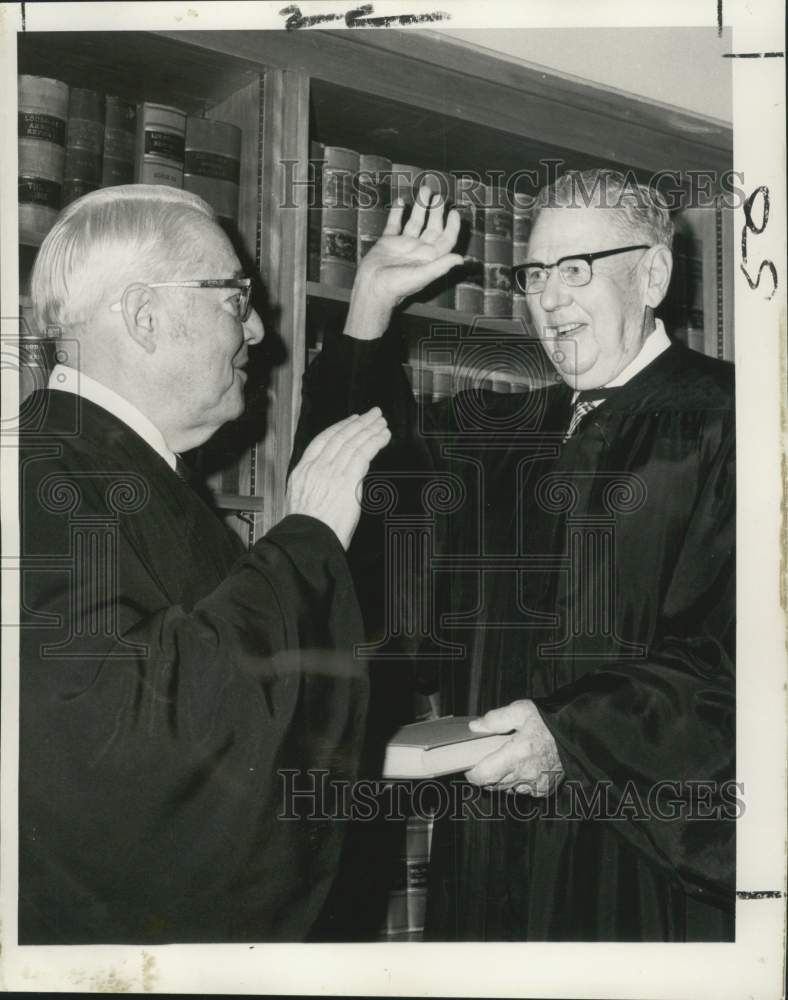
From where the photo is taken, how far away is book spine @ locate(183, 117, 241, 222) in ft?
6.38

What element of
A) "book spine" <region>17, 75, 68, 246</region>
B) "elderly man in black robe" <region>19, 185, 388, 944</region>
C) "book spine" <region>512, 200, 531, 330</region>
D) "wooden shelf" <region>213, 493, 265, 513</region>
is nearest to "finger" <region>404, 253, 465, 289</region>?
"book spine" <region>512, 200, 531, 330</region>

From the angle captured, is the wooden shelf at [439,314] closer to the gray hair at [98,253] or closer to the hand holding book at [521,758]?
the gray hair at [98,253]

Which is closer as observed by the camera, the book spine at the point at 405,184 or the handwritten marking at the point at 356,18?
the handwritten marking at the point at 356,18

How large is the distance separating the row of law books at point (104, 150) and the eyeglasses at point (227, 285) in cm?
15

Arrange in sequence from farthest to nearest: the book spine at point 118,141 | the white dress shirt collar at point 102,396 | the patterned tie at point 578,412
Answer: the patterned tie at point 578,412 → the book spine at point 118,141 → the white dress shirt collar at point 102,396

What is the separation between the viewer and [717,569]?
1892 mm

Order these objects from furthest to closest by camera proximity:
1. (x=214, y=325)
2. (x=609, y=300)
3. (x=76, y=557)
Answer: (x=609, y=300)
(x=214, y=325)
(x=76, y=557)

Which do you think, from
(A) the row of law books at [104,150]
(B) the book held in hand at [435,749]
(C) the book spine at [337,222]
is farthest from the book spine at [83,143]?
(B) the book held in hand at [435,749]

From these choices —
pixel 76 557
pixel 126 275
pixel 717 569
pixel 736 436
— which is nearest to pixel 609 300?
pixel 736 436

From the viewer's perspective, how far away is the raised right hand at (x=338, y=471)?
181 centimetres

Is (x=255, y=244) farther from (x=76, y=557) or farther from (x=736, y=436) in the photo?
(x=736, y=436)

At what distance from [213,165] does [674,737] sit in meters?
1.21

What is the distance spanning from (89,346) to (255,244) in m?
0.35

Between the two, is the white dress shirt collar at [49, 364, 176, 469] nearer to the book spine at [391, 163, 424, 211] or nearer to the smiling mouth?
the book spine at [391, 163, 424, 211]
